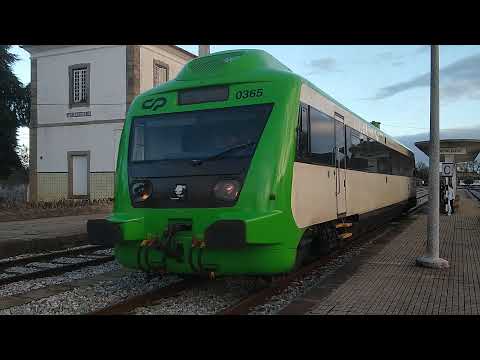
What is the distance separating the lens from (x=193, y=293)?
683 cm

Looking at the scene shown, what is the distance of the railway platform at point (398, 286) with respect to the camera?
5.73m

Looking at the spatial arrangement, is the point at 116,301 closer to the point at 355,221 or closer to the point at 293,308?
the point at 293,308

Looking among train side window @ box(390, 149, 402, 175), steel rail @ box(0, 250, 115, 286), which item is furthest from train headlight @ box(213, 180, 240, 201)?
train side window @ box(390, 149, 402, 175)

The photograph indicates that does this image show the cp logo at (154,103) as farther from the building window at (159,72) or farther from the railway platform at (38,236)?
the building window at (159,72)

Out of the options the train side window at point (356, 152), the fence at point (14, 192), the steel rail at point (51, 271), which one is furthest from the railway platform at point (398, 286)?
the fence at point (14, 192)

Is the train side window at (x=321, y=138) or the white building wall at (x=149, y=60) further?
the white building wall at (x=149, y=60)

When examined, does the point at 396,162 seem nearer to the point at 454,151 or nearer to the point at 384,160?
the point at 384,160

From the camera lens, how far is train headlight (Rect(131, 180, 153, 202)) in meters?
6.75

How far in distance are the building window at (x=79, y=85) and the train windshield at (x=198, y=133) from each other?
21.3 metres

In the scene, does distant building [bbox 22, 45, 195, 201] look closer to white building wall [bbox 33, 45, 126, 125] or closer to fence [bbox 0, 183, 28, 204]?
white building wall [bbox 33, 45, 126, 125]

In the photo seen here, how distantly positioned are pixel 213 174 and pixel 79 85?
76.6 feet

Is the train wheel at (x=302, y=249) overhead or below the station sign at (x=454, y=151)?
below

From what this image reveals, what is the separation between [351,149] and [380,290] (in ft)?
12.6

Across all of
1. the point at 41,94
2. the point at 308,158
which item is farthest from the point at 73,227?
the point at 41,94
